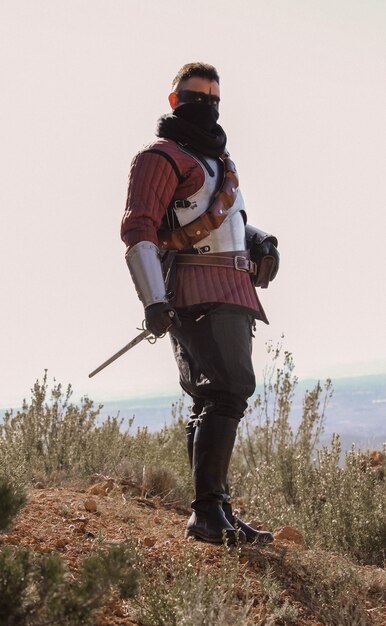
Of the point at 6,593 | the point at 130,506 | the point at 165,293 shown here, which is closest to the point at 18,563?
the point at 6,593

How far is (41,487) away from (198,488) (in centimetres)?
175

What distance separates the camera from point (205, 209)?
4113 mm

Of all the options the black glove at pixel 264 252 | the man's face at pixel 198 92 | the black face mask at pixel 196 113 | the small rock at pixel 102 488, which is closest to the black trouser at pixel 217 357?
the black glove at pixel 264 252

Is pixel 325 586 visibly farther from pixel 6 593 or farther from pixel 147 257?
pixel 6 593

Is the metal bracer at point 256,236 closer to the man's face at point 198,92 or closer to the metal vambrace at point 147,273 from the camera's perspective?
the man's face at point 198,92

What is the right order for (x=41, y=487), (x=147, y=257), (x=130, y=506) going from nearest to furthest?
(x=147, y=257) < (x=130, y=506) < (x=41, y=487)

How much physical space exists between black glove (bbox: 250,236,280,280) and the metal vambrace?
0.80 meters

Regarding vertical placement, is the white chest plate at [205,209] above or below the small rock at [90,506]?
above

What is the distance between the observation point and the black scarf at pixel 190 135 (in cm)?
420

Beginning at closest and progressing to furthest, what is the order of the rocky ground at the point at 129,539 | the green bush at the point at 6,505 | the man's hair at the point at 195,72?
the green bush at the point at 6,505 → the rocky ground at the point at 129,539 → the man's hair at the point at 195,72

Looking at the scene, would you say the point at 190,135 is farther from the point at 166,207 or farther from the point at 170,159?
the point at 166,207

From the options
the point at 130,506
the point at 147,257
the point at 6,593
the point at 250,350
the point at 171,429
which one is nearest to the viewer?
the point at 6,593

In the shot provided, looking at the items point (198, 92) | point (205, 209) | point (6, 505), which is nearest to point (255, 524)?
point (205, 209)

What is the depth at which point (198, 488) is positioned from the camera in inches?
157
